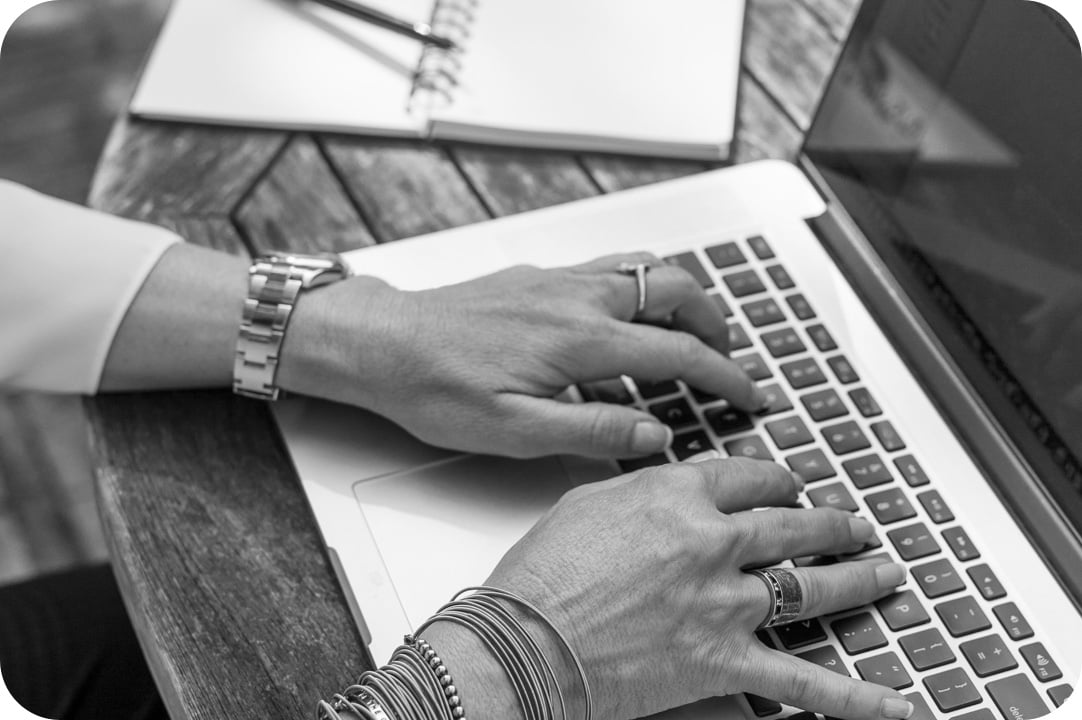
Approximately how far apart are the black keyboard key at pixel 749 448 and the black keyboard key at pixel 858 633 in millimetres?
134

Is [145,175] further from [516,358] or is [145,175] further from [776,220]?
[776,220]

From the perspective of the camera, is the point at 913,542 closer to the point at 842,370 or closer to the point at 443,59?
the point at 842,370

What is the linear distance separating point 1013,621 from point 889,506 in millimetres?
110

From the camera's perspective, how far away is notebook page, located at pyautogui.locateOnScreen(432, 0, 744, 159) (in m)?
1.00

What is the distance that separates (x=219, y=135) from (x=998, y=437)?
72 centimetres

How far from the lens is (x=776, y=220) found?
3.12 ft

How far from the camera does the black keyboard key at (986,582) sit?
738mm

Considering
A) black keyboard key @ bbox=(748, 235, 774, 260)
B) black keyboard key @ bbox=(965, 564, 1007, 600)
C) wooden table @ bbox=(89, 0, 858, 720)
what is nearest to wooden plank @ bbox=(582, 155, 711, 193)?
wooden table @ bbox=(89, 0, 858, 720)

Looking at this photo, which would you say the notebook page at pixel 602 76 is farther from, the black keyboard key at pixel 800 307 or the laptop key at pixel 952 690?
the laptop key at pixel 952 690

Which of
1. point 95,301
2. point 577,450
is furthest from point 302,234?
point 577,450

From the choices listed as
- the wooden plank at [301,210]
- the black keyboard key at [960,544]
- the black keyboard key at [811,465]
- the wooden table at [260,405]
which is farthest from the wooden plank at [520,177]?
the black keyboard key at [960,544]

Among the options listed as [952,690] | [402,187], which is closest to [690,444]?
[952,690]

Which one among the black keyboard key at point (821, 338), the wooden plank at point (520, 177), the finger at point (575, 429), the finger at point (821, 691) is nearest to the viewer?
the finger at point (821, 691)

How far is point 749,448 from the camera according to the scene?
2.64ft
